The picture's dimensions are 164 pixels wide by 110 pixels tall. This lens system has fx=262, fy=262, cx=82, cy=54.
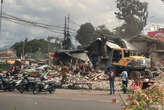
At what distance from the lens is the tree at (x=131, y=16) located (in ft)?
206

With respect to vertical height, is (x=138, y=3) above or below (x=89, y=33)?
above

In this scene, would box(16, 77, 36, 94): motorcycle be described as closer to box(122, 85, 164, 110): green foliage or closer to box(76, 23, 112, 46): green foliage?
box(122, 85, 164, 110): green foliage

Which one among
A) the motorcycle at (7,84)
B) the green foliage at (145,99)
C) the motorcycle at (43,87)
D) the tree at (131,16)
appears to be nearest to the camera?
the green foliage at (145,99)

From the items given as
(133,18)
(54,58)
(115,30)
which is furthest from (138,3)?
(54,58)

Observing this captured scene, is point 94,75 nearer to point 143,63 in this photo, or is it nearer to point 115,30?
point 143,63

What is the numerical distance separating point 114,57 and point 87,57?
4.82 metres

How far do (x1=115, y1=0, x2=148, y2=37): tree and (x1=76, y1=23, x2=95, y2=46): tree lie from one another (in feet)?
22.9

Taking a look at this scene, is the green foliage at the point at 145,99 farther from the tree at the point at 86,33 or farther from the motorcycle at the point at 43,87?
the tree at the point at 86,33

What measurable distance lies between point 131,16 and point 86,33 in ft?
39.7

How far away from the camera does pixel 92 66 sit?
30.8m

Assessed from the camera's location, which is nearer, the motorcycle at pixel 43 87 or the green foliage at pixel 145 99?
the green foliage at pixel 145 99

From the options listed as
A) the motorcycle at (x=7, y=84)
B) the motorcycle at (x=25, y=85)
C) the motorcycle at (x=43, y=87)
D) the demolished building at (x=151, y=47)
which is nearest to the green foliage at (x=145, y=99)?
the motorcycle at (x=43, y=87)

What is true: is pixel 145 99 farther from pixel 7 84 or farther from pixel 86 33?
pixel 86 33

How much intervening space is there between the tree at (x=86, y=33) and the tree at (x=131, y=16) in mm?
6987
